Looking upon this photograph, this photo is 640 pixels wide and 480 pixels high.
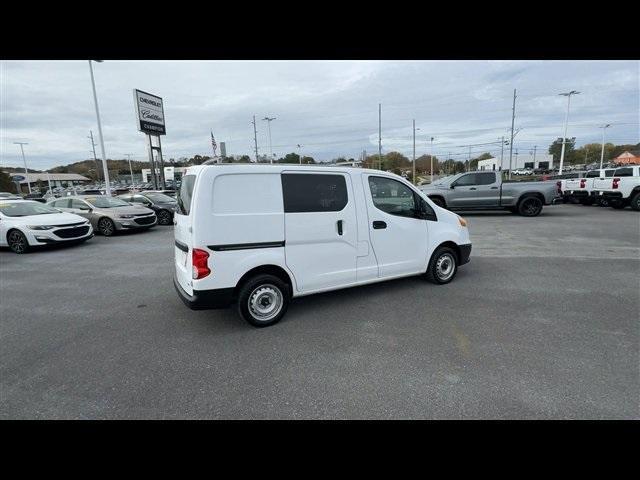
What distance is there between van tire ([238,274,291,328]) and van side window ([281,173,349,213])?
933 mm

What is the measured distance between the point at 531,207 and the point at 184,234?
1468 centimetres

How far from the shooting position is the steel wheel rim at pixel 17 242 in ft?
29.4

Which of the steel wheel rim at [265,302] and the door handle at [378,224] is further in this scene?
the door handle at [378,224]

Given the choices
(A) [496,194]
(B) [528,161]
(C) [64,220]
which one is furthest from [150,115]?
(B) [528,161]

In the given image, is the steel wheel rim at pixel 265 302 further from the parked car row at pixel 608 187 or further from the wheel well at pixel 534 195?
the parked car row at pixel 608 187

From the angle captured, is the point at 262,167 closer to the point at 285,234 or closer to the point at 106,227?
the point at 285,234

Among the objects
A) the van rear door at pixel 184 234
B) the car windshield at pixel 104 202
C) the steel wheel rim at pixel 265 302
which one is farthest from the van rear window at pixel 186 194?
the car windshield at pixel 104 202

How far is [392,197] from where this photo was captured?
497cm

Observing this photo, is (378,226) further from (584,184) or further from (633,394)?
(584,184)

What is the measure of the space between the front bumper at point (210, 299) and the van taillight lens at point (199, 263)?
0.20 meters

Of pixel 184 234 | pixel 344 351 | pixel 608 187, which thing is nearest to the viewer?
pixel 344 351

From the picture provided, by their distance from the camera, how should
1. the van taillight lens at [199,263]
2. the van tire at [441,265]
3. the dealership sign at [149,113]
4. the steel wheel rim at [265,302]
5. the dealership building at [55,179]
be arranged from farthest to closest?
the dealership building at [55,179] < the dealership sign at [149,113] < the van tire at [441,265] < the steel wheel rim at [265,302] < the van taillight lens at [199,263]

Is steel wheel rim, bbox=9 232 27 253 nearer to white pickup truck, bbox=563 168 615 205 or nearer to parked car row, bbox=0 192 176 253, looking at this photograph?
parked car row, bbox=0 192 176 253

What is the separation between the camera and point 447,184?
14609mm
